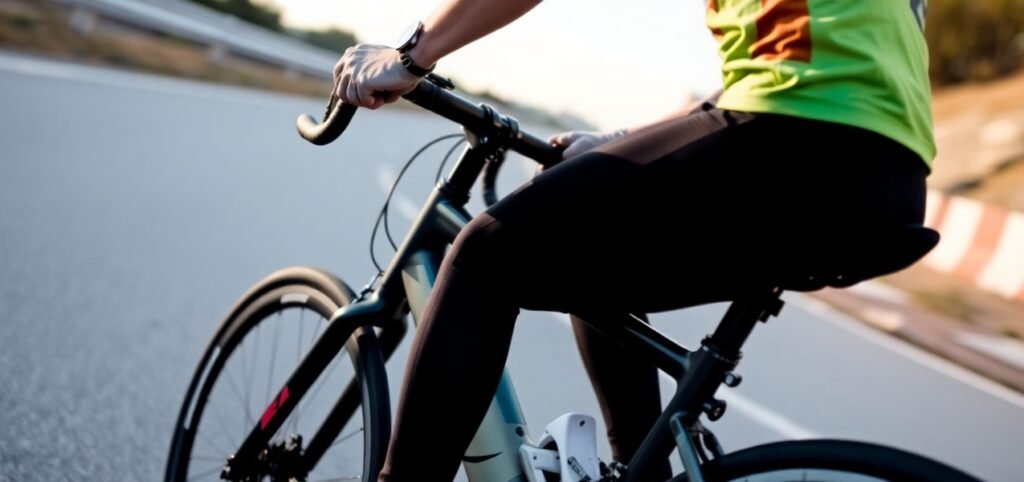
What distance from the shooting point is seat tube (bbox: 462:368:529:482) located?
2.16 metres

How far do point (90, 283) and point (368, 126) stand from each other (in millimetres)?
13151

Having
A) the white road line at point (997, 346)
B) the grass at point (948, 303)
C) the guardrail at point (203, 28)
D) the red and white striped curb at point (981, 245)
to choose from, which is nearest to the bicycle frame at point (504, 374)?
the white road line at point (997, 346)

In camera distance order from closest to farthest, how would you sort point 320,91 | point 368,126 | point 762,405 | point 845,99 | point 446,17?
point 845,99 < point 446,17 < point 762,405 < point 368,126 < point 320,91

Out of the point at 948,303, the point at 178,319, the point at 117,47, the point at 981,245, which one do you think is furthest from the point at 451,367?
the point at 117,47

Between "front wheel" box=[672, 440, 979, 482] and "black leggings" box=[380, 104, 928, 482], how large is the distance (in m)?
0.29

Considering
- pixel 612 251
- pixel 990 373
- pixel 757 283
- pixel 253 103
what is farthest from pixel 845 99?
pixel 253 103

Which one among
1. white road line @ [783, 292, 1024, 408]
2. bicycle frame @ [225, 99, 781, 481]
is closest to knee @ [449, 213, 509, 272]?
bicycle frame @ [225, 99, 781, 481]

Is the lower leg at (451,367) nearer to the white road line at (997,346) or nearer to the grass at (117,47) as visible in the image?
the white road line at (997,346)

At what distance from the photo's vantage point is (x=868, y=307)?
875 cm

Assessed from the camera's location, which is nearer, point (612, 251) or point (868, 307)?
point (612, 251)

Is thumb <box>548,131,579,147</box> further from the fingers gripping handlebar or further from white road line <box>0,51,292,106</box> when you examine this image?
white road line <box>0,51,292,106</box>

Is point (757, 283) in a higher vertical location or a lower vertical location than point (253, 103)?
lower

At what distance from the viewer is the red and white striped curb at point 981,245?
1006 centimetres

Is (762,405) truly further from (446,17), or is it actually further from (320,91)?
(320,91)
